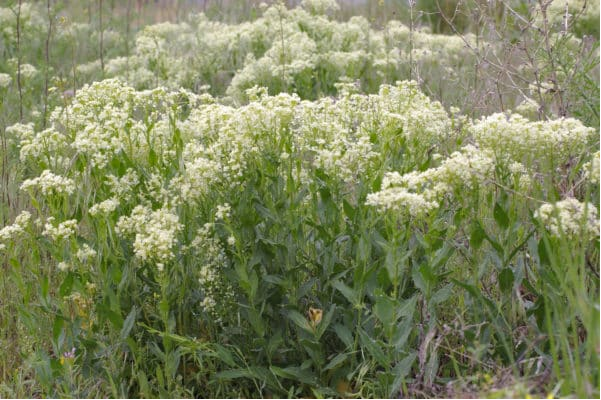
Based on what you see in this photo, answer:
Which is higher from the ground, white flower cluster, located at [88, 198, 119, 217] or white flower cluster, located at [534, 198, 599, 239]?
white flower cluster, located at [534, 198, 599, 239]

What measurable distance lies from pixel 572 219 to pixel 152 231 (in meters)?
1.34

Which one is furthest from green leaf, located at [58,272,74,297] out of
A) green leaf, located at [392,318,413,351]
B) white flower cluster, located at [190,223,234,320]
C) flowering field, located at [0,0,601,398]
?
green leaf, located at [392,318,413,351]

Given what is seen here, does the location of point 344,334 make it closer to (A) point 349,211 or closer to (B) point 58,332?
(A) point 349,211

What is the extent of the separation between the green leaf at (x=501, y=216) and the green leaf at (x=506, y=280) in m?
0.15

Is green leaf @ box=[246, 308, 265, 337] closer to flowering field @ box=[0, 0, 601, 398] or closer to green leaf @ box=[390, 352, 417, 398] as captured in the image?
flowering field @ box=[0, 0, 601, 398]

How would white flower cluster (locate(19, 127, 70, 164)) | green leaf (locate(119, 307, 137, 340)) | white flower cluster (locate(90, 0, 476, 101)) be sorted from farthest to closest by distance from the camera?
white flower cluster (locate(90, 0, 476, 101)), white flower cluster (locate(19, 127, 70, 164)), green leaf (locate(119, 307, 137, 340))

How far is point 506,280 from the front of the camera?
2.53 metres

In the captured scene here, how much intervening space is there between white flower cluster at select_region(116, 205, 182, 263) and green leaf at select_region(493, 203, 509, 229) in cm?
105

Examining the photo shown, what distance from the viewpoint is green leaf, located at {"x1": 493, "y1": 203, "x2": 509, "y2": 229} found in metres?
2.50

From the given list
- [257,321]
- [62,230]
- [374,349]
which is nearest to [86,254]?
[62,230]

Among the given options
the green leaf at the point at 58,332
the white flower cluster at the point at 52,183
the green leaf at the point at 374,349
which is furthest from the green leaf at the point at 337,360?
the white flower cluster at the point at 52,183

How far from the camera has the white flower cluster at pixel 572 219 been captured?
2.33 meters

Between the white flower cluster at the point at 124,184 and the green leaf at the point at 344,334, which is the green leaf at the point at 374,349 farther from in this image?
the white flower cluster at the point at 124,184

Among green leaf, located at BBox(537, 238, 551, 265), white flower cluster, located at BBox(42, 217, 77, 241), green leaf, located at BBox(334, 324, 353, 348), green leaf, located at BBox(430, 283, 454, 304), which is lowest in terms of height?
green leaf, located at BBox(334, 324, 353, 348)
